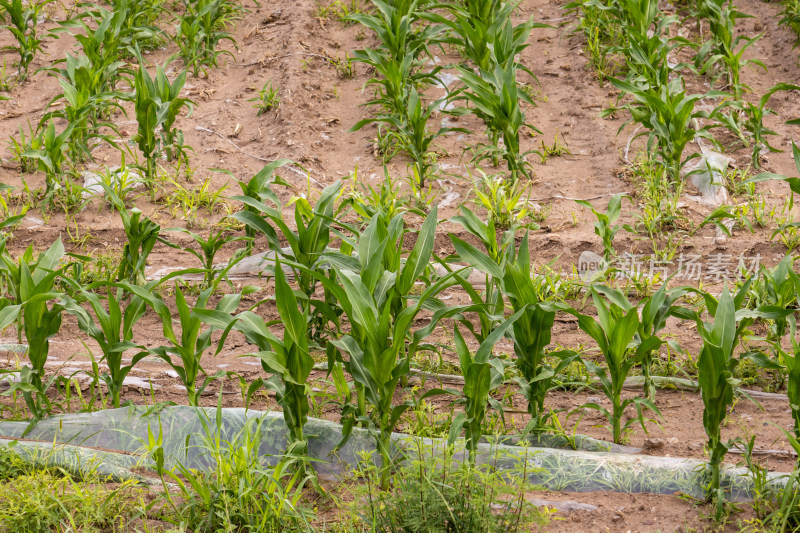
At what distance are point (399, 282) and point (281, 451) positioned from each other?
2.42ft

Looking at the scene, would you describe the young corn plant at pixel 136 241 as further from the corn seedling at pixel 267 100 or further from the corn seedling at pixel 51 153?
the corn seedling at pixel 267 100

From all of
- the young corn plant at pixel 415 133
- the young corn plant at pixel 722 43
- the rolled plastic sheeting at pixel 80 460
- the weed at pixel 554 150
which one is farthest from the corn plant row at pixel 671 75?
the rolled plastic sheeting at pixel 80 460

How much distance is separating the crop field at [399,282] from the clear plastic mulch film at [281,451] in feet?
0.04

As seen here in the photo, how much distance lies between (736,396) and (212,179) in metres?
3.55

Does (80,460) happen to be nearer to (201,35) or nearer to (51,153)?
(51,153)

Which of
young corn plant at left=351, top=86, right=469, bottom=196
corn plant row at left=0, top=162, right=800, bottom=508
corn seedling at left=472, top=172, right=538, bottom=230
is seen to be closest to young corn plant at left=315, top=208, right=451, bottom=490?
corn plant row at left=0, top=162, right=800, bottom=508

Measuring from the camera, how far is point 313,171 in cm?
530

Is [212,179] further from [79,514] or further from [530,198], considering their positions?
[79,514]

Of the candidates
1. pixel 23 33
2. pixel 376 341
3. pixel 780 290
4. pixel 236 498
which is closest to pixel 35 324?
pixel 236 498

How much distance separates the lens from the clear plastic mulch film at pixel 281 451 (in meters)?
2.56

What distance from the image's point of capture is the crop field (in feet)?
8.16

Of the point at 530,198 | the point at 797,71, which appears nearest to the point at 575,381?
the point at 530,198

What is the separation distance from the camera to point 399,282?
293cm

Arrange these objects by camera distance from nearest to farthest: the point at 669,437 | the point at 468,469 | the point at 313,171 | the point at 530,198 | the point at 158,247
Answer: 1. the point at 468,469
2. the point at 669,437
3. the point at 158,247
4. the point at 530,198
5. the point at 313,171
